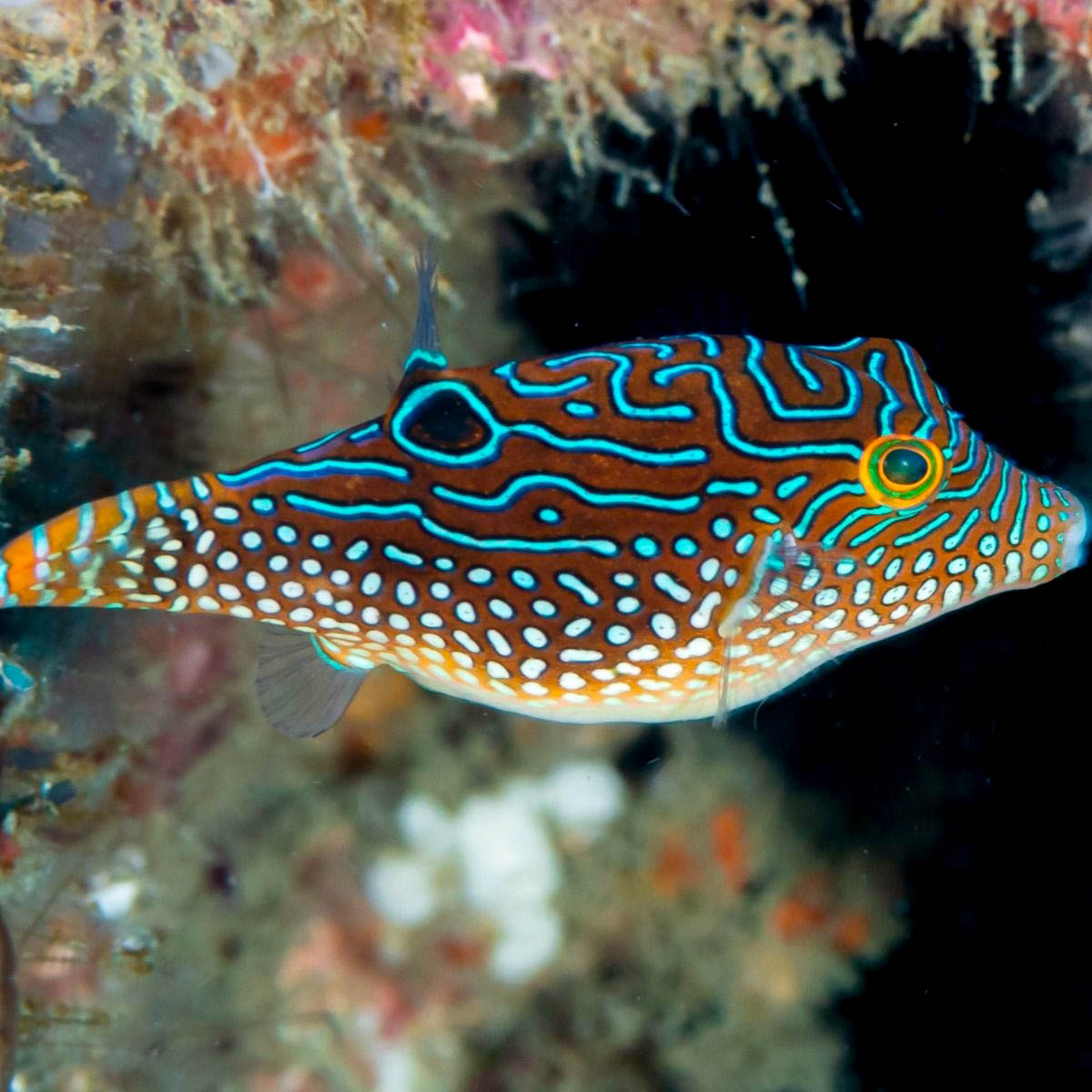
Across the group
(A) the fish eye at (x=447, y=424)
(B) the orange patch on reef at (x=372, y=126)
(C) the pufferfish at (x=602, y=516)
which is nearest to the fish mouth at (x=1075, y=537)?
(C) the pufferfish at (x=602, y=516)

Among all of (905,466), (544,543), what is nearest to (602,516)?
(544,543)

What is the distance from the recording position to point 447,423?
1940 millimetres

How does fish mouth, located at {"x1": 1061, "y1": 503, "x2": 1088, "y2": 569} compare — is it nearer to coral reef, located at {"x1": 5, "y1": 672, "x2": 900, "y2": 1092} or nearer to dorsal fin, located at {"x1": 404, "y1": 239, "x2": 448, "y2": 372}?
dorsal fin, located at {"x1": 404, "y1": 239, "x2": 448, "y2": 372}

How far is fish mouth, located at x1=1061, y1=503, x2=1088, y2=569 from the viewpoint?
2.13 m

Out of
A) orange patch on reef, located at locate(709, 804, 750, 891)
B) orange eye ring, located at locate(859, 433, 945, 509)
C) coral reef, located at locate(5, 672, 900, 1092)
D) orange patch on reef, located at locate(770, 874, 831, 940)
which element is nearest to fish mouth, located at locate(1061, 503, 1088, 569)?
orange eye ring, located at locate(859, 433, 945, 509)

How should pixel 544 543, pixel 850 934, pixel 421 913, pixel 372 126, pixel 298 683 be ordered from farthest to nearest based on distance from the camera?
1. pixel 850 934
2. pixel 421 913
3. pixel 372 126
4. pixel 298 683
5. pixel 544 543

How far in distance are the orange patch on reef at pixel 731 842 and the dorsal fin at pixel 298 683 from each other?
183 centimetres

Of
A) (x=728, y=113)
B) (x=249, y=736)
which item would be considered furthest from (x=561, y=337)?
(x=249, y=736)

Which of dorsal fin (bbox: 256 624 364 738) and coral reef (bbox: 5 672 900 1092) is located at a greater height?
dorsal fin (bbox: 256 624 364 738)

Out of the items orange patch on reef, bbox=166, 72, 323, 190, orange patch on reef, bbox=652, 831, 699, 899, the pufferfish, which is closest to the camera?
the pufferfish

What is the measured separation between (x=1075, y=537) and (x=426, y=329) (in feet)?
5.26

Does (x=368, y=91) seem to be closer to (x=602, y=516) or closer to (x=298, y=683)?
(x=602, y=516)

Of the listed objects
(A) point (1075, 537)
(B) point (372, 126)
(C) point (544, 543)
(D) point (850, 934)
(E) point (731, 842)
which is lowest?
(D) point (850, 934)

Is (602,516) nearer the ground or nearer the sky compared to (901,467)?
nearer the ground
